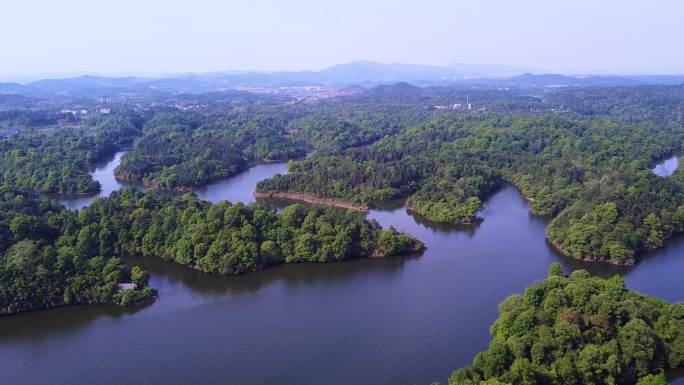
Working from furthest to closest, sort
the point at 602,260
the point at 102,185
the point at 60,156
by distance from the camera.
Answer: the point at 60,156 → the point at 102,185 → the point at 602,260

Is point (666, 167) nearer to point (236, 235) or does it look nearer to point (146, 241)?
point (236, 235)

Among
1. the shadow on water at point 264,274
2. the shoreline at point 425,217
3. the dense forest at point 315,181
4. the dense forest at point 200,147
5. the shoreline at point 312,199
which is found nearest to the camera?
the shadow on water at point 264,274

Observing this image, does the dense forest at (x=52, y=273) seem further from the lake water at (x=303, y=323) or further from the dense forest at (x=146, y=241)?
the lake water at (x=303, y=323)

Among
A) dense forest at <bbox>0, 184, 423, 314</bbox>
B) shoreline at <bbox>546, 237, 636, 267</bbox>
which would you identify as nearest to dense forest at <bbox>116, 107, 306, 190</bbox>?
dense forest at <bbox>0, 184, 423, 314</bbox>

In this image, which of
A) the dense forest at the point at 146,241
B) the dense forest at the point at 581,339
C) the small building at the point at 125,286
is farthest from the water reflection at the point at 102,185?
the dense forest at the point at 581,339

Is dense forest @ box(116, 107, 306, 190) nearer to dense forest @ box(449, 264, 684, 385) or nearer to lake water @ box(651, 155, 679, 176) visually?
dense forest @ box(449, 264, 684, 385)

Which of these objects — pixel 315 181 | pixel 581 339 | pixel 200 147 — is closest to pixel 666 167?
pixel 315 181

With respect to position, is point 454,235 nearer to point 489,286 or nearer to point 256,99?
point 489,286
